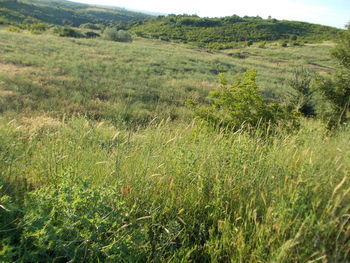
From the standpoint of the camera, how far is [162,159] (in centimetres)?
323

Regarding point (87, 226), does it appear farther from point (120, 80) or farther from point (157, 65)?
point (157, 65)

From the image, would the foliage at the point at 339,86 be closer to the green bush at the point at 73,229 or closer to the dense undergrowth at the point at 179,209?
the dense undergrowth at the point at 179,209

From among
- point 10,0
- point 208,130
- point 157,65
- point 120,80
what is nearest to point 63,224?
point 208,130

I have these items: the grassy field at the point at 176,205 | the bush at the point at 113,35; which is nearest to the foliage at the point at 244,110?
the grassy field at the point at 176,205

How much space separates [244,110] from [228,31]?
81577mm

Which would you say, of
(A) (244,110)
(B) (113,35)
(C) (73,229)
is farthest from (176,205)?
(B) (113,35)

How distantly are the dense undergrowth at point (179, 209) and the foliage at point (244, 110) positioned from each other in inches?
94.9

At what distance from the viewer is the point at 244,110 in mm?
5895

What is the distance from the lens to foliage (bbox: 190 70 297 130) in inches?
226

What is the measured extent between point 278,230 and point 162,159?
1.49 m

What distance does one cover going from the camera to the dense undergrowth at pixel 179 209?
6.33ft

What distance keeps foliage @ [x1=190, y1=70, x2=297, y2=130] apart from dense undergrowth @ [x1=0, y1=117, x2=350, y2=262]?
241cm

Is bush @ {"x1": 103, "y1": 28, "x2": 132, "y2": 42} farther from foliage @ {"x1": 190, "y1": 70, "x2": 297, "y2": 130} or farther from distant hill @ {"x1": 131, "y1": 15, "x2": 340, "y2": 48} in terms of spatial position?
foliage @ {"x1": 190, "y1": 70, "x2": 297, "y2": 130}

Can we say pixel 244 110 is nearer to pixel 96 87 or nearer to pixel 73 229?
pixel 73 229
